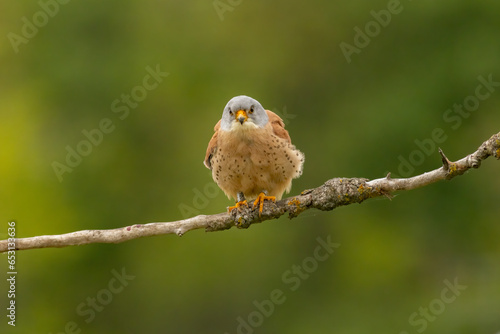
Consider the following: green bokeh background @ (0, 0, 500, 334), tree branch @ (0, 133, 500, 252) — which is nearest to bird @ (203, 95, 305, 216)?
tree branch @ (0, 133, 500, 252)

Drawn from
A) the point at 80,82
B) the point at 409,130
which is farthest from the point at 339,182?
the point at 80,82

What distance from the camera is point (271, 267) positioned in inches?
550

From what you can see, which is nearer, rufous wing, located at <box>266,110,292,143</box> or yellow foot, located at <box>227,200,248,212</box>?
yellow foot, located at <box>227,200,248,212</box>

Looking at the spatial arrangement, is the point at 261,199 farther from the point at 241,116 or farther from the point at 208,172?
the point at 208,172

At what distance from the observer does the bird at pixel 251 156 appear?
628 cm

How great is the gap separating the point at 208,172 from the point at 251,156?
268 inches

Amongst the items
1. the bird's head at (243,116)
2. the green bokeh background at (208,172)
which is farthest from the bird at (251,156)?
the green bokeh background at (208,172)

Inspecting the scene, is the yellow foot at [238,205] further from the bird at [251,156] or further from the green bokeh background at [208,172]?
the green bokeh background at [208,172]

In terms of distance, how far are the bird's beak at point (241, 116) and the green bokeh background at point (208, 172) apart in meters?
6.08

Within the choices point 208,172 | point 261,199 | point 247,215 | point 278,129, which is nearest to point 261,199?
point 261,199

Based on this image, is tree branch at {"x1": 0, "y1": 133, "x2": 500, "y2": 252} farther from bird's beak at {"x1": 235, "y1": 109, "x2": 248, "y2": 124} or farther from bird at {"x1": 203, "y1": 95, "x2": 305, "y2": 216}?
bird's beak at {"x1": 235, "y1": 109, "x2": 248, "y2": 124}

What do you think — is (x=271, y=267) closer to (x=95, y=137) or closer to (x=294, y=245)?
(x=294, y=245)

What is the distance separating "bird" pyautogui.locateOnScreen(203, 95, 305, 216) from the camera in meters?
6.28

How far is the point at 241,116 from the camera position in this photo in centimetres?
629
